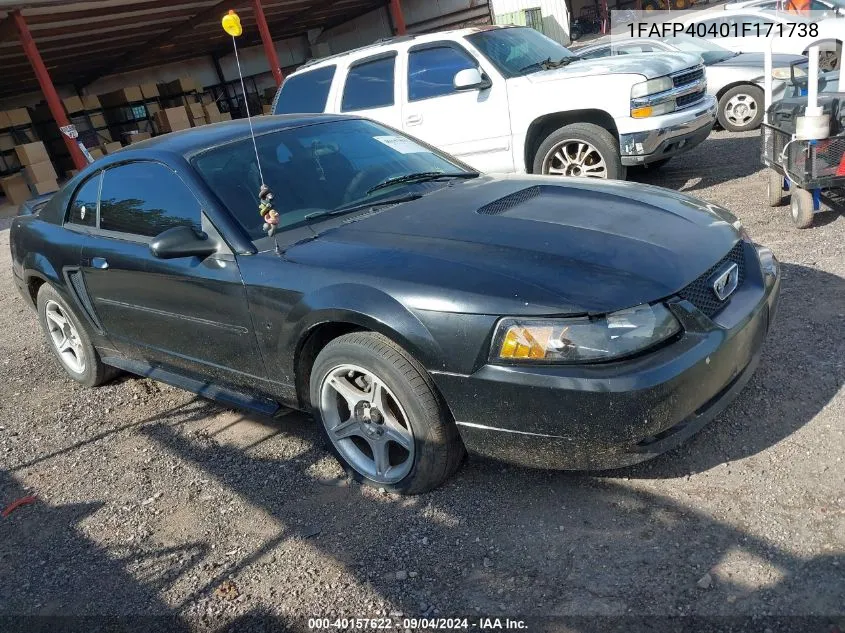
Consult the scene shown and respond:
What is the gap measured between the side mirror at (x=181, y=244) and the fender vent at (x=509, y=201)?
4.21 feet

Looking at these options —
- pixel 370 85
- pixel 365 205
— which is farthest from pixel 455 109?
pixel 365 205

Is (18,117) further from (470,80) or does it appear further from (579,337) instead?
(579,337)

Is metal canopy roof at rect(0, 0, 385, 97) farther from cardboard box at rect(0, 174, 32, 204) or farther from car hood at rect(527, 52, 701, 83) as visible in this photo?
car hood at rect(527, 52, 701, 83)

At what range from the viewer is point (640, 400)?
7.95ft

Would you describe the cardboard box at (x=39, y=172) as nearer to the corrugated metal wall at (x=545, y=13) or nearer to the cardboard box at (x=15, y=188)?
the cardboard box at (x=15, y=188)

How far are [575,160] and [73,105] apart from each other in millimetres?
15236

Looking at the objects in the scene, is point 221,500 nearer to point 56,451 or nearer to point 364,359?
point 364,359

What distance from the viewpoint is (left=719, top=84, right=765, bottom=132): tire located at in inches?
361

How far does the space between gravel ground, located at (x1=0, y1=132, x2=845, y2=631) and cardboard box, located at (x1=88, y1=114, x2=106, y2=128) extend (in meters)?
16.4

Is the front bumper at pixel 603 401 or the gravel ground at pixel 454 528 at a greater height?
the front bumper at pixel 603 401

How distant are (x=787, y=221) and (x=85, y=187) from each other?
17.1 feet

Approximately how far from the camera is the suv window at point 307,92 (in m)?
7.66

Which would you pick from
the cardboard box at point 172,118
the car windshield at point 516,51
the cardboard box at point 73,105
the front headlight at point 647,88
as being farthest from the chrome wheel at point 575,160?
the cardboard box at point 73,105

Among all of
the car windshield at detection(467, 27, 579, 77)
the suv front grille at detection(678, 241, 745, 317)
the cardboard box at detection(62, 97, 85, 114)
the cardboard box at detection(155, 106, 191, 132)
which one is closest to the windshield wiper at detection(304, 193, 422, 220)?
the suv front grille at detection(678, 241, 745, 317)
